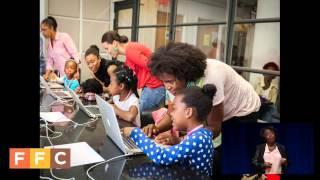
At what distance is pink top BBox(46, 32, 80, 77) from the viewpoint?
117 cm

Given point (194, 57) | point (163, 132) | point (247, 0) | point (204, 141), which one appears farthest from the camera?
point (247, 0)

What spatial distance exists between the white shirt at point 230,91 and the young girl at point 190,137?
0.11 m

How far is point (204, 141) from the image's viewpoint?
2.62 feet

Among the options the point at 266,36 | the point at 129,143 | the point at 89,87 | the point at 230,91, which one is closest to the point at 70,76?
the point at 89,87

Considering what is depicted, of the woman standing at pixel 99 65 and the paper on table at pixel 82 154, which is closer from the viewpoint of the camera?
the paper on table at pixel 82 154

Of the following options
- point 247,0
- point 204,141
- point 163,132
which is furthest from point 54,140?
point 247,0

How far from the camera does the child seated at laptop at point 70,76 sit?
1.36 metres

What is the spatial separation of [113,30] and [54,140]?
0.64 meters

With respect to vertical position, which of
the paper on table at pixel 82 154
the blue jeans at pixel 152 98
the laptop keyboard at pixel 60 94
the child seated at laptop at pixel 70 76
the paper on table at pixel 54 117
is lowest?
the paper on table at pixel 82 154

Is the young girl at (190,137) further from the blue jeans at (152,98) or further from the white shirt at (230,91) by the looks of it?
the blue jeans at (152,98)

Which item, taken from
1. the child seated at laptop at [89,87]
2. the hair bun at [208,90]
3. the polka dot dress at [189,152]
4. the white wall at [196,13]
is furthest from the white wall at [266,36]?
the child seated at laptop at [89,87]

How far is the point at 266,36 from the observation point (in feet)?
4.64

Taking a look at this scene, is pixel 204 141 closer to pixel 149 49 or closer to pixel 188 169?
pixel 188 169
